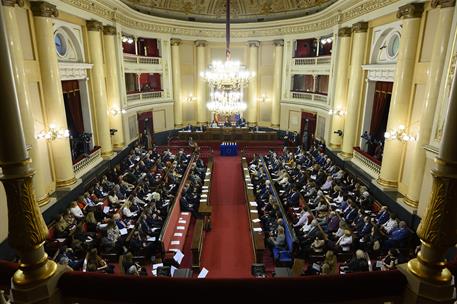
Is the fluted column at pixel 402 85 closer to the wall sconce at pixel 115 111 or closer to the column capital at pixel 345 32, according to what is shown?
the column capital at pixel 345 32

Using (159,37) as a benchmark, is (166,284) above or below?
below

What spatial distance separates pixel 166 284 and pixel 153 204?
7.57 m

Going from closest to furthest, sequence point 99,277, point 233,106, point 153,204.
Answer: point 99,277 → point 153,204 → point 233,106

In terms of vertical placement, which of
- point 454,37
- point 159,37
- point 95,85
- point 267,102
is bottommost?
point 267,102

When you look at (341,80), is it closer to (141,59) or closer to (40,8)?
(141,59)

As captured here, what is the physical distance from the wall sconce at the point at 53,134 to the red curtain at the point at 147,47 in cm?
1119

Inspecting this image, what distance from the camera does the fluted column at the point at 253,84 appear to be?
20.4 metres

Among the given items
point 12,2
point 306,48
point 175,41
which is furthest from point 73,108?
point 306,48

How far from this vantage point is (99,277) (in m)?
1.90

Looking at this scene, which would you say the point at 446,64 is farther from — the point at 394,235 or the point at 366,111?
the point at 366,111

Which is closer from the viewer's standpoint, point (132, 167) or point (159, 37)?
point (132, 167)

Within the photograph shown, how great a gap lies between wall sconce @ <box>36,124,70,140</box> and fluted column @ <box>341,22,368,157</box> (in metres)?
10.5

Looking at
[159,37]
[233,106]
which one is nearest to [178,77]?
[159,37]

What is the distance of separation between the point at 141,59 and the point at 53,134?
32.7 feet
